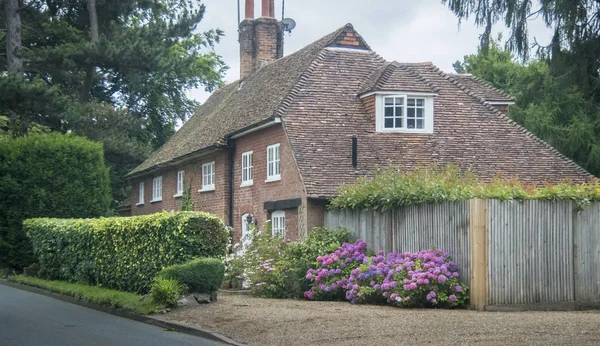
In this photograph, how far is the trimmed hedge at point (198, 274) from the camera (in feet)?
55.8

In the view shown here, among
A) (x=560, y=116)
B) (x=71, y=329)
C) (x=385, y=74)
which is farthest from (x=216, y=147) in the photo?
(x=560, y=116)

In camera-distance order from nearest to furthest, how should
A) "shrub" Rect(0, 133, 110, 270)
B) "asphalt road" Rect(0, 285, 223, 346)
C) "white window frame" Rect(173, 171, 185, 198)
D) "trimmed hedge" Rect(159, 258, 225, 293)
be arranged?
1. "asphalt road" Rect(0, 285, 223, 346)
2. "trimmed hedge" Rect(159, 258, 225, 293)
3. "shrub" Rect(0, 133, 110, 270)
4. "white window frame" Rect(173, 171, 185, 198)

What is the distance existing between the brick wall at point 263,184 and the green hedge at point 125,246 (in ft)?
19.7

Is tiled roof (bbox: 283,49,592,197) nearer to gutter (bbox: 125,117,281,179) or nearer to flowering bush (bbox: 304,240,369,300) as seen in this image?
gutter (bbox: 125,117,281,179)

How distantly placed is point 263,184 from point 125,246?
28.3ft

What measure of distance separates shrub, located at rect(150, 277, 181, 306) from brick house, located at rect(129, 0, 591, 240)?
7655 mm

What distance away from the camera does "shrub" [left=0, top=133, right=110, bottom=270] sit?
27812mm

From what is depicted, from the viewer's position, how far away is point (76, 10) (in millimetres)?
39438

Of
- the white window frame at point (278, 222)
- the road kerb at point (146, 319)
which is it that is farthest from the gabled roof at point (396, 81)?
the road kerb at point (146, 319)

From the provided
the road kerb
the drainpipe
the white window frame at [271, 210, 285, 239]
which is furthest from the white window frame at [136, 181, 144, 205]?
the road kerb

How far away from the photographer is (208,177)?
1268 inches

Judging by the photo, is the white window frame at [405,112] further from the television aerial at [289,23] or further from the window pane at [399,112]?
the television aerial at [289,23]

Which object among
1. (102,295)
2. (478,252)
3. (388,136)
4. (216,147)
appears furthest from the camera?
(216,147)

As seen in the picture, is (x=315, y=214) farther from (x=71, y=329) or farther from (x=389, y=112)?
(x=71, y=329)
